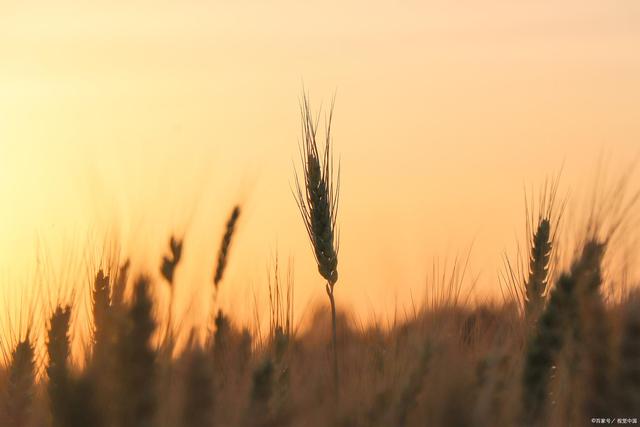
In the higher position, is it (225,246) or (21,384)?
(225,246)

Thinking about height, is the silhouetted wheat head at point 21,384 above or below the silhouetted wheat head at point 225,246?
below

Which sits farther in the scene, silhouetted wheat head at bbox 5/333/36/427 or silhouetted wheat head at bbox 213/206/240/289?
silhouetted wheat head at bbox 213/206/240/289

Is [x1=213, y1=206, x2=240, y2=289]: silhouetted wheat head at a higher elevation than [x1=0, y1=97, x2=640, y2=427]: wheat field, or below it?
higher

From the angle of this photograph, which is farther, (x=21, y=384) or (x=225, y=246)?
(x=225, y=246)

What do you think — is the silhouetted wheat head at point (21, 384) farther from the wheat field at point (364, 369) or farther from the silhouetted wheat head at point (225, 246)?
the silhouetted wheat head at point (225, 246)

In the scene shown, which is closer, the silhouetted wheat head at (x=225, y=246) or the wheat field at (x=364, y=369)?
the wheat field at (x=364, y=369)

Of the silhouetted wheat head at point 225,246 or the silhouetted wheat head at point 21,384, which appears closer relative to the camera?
Answer: the silhouetted wheat head at point 21,384

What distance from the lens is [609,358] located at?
3252mm

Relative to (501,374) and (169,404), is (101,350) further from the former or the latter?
(501,374)

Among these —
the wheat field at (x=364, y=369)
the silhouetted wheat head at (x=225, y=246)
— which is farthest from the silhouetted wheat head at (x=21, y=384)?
the silhouetted wheat head at (x=225, y=246)

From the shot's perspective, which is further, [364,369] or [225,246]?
[225,246]

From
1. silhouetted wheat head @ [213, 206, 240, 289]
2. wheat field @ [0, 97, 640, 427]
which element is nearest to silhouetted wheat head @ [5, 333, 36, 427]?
wheat field @ [0, 97, 640, 427]

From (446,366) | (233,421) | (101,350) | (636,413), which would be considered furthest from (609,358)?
(101,350)

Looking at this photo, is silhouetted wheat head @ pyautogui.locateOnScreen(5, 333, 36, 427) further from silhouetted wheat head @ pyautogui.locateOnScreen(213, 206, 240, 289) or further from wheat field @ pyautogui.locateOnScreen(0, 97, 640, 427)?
silhouetted wheat head @ pyautogui.locateOnScreen(213, 206, 240, 289)
